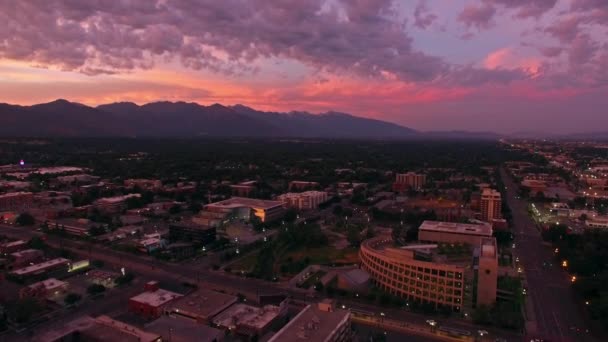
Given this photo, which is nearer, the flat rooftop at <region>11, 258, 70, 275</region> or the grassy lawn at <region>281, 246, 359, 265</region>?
the flat rooftop at <region>11, 258, 70, 275</region>

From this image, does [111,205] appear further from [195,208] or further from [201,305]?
[201,305]

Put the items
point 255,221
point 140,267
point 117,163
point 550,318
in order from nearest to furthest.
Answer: point 550,318 → point 140,267 → point 255,221 → point 117,163

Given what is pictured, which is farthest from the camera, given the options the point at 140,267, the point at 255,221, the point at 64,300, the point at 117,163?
the point at 117,163

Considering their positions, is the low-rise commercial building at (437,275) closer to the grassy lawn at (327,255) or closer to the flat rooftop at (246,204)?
the grassy lawn at (327,255)

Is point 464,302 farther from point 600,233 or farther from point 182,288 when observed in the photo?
point 600,233

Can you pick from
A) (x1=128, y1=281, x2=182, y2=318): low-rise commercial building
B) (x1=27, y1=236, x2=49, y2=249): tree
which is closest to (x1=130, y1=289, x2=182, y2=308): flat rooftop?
(x1=128, y1=281, x2=182, y2=318): low-rise commercial building

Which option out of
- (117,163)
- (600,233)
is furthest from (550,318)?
(117,163)

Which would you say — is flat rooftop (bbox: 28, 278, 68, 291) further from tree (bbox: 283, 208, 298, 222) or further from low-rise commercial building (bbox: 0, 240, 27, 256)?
tree (bbox: 283, 208, 298, 222)
